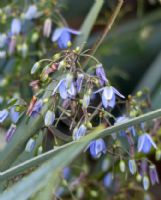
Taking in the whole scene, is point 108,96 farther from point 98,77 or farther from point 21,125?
point 21,125

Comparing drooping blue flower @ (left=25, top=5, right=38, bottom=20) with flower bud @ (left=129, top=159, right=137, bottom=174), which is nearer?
flower bud @ (left=129, top=159, right=137, bottom=174)

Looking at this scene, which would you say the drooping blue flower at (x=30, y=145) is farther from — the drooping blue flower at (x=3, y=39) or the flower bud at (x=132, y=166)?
the drooping blue flower at (x=3, y=39)

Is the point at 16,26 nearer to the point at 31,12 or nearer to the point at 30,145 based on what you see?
the point at 31,12

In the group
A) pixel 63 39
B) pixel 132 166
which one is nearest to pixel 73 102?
pixel 132 166

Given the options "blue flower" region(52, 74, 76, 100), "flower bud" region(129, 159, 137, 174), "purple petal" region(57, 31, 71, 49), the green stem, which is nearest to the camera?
the green stem

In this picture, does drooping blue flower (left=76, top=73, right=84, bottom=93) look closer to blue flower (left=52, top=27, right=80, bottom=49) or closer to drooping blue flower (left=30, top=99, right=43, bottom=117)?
drooping blue flower (left=30, top=99, right=43, bottom=117)

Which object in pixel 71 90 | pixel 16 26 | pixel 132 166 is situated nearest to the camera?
pixel 71 90

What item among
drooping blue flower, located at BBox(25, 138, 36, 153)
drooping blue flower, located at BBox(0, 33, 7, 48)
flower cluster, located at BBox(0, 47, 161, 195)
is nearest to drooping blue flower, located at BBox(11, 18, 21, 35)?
drooping blue flower, located at BBox(0, 33, 7, 48)

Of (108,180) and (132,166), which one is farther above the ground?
(132,166)

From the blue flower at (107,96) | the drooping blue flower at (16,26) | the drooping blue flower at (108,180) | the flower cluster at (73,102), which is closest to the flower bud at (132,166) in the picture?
the flower cluster at (73,102)


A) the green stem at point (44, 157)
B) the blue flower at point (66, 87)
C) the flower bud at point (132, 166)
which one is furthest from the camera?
the flower bud at point (132, 166)

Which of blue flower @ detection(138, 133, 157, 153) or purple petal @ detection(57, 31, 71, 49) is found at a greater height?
purple petal @ detection(57, 31, 71, 49)

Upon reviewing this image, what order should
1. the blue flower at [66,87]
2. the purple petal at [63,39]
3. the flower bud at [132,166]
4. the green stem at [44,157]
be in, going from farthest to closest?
the purple petal at [63,39] < the flower bud at [132,166] < the blue flower at [66,87] < the green stem at [44,157]
